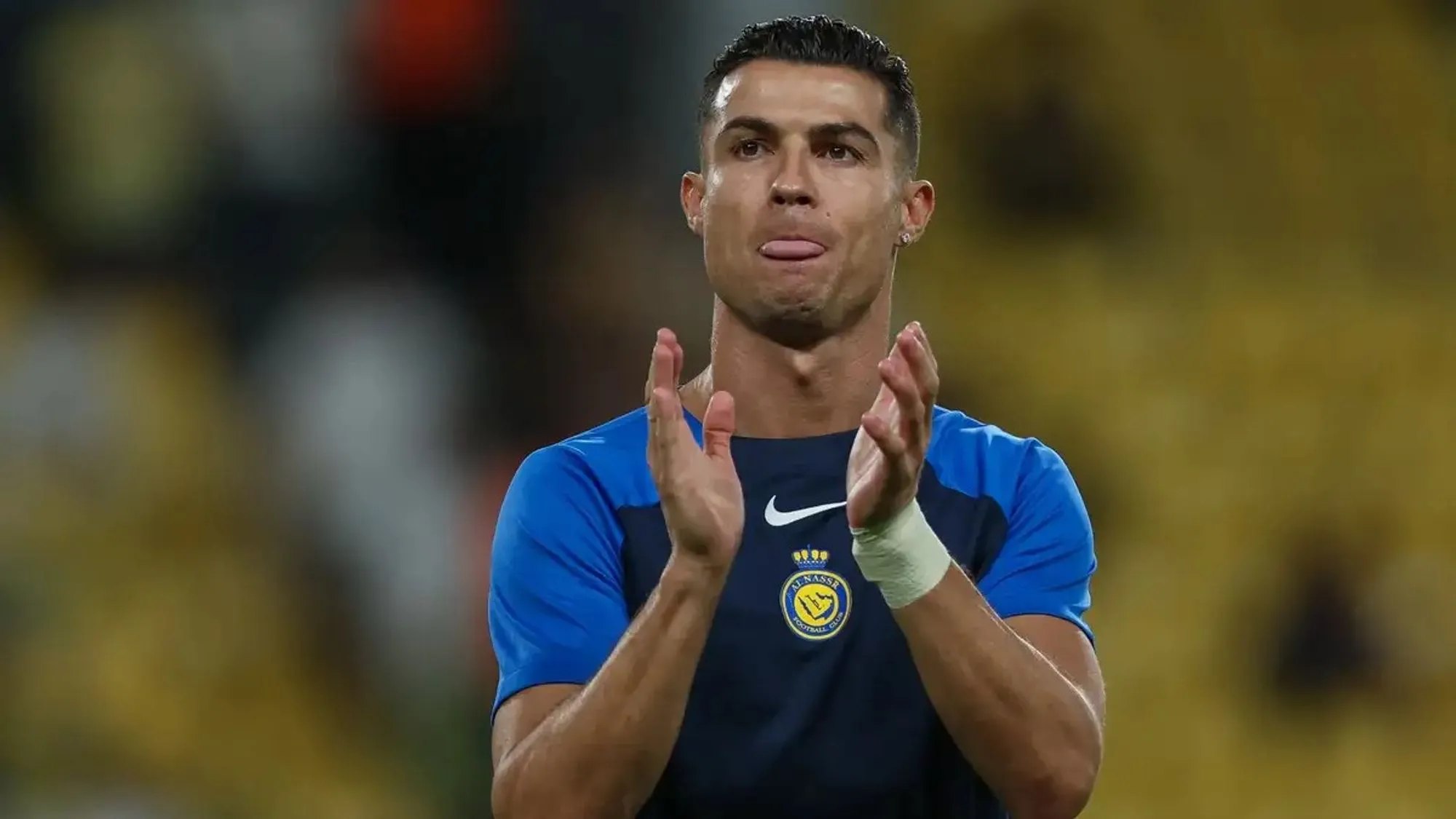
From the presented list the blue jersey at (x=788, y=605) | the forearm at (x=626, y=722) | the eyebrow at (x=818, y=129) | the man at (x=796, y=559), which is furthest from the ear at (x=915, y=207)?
the forearm at (x=626, y=722)

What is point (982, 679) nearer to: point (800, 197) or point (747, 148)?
point (800, 197)

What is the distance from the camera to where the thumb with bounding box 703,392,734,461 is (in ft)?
7.77

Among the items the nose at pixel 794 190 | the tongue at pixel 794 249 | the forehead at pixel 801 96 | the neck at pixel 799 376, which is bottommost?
the neck at pixel 799 376

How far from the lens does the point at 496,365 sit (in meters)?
5.79

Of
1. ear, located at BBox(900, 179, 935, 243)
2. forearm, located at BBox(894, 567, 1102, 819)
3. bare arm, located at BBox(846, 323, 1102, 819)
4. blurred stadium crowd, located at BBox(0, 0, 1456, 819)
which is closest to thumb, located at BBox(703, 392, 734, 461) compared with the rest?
bare arm, located at BBox(846, 323, 1102, 819)

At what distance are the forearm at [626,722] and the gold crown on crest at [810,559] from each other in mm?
356

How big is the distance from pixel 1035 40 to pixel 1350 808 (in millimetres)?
2670

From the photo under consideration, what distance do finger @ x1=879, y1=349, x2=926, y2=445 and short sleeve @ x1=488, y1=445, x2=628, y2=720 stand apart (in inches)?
23.2

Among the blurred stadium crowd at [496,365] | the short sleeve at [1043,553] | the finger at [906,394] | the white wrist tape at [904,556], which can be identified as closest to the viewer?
the finger at [906,394]

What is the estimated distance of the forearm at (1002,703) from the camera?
7.68 feet

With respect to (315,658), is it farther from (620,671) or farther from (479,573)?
(620,671)

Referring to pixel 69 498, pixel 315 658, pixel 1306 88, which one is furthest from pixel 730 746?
pixel 1306 88

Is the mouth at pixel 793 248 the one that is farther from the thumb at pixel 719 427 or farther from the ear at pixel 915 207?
the thumb at pixel 719 427

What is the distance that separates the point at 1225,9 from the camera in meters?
6.62
